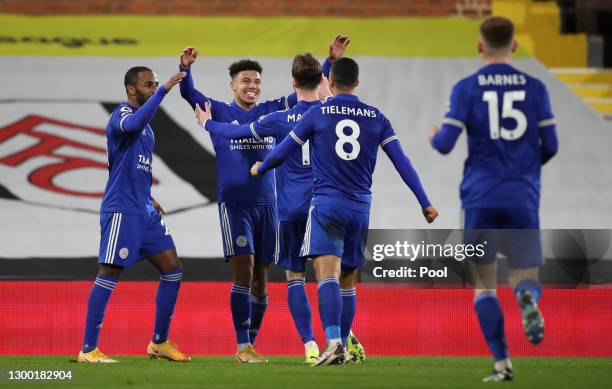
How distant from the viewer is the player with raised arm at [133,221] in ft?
22.5

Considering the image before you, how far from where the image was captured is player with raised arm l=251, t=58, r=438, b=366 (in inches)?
248

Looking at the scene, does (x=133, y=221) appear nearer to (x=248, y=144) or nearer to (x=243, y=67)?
(x=248, y=144)

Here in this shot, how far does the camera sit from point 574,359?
24.5 feet

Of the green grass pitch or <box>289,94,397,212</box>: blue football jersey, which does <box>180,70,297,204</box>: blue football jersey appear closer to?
<box>289,94,397,212</box>: blue football jersey

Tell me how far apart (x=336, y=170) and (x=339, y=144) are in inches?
6.2

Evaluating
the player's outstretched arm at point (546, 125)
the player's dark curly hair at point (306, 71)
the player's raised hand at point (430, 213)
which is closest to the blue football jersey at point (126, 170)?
the player's dark curly hair at point (306, 71)

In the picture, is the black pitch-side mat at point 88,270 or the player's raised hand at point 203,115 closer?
the player's raised hand at point 203,115

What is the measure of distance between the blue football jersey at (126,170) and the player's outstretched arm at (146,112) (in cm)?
11

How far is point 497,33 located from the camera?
5.48 m

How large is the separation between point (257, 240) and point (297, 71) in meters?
1.30

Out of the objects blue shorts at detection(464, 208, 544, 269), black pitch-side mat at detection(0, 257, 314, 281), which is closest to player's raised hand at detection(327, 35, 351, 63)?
blue shorts at detection(464, 208, 544, 269)

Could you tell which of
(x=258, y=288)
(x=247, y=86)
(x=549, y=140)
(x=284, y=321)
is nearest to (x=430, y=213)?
(x=549, y=140)

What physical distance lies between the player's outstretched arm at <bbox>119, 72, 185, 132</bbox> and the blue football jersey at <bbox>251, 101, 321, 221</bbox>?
0.61m

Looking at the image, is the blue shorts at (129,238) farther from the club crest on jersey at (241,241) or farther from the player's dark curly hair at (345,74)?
the player's dark curly hair at (345,74)
